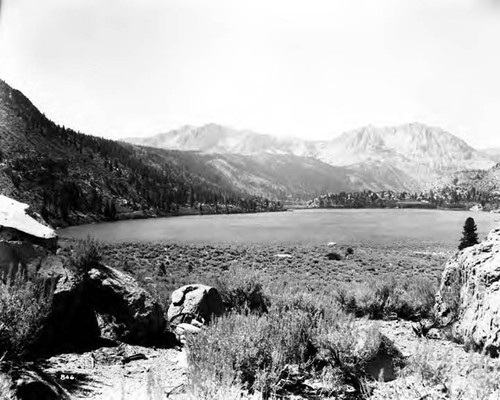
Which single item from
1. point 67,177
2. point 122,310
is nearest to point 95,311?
point 122,310

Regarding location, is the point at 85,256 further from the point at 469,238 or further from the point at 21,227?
the point at 469,238

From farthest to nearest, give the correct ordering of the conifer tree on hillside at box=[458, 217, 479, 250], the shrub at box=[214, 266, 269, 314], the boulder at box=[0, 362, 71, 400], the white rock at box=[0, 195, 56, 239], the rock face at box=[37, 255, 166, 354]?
the conifer tree on hillside at box=[458, 217, 479, 250]
the shrub at box=[214, 266, 269, 314]
the white rock at box=[0, 195, 56, 239]
the rock face at box=[37, 255, 166, 354]
the boulder at box=[0, 362, 71, 400]

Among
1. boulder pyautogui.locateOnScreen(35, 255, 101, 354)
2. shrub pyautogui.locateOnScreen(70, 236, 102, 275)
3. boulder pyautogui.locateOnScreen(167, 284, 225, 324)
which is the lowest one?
boulder pyautogui.locateOnScreen(167, 284, 225, 324)

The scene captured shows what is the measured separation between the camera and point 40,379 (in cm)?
463

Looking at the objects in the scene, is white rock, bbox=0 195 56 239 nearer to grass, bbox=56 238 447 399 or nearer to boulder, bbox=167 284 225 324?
boulder, bbox=167 284 225 324

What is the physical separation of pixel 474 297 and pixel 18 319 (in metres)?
8.06

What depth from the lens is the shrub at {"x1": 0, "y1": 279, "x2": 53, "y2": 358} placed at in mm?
5148

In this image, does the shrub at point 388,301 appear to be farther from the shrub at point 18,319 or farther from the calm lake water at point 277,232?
the calm lake water at point 277,232

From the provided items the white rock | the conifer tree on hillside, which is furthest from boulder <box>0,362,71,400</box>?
the conifer tree on hillside

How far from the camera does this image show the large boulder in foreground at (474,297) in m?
6.81

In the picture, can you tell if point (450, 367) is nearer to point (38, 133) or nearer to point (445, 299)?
point (445, 299)

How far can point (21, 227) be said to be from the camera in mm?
7383

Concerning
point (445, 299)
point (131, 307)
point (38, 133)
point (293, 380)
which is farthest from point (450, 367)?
point (38, 133)

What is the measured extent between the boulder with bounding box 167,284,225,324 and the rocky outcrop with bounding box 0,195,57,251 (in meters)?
3.43
